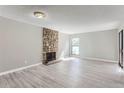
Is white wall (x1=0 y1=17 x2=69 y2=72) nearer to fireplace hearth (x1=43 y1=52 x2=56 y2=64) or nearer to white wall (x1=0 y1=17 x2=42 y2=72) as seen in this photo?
white wall (x1=0 y1=17 x2=42 y2=72)

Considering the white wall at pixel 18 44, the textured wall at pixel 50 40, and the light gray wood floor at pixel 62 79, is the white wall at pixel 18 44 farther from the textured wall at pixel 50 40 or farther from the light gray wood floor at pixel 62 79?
the light gray wood floor at pixel 62 79

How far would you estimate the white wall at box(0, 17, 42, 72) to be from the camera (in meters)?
3.46

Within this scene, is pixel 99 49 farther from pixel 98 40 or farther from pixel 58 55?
pixel 58 55

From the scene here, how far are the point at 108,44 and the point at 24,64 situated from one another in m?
5.03

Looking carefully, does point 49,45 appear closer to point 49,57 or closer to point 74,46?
point 49,57

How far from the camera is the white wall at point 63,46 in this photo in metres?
7.04

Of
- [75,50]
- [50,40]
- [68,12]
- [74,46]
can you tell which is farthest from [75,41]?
[68,12]

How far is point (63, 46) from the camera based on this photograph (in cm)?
746

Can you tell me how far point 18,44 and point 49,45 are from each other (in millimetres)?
2061

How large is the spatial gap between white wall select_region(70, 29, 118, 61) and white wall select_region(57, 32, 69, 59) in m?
1.14

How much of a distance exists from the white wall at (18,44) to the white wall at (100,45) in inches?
145

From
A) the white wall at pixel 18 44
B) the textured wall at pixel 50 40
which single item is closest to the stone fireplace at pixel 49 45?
the textured wall at pixel 50 40

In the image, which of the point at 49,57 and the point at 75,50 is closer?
the point at 49,57

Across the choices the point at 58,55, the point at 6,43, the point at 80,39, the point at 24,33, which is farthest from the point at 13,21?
the point at 80,39
